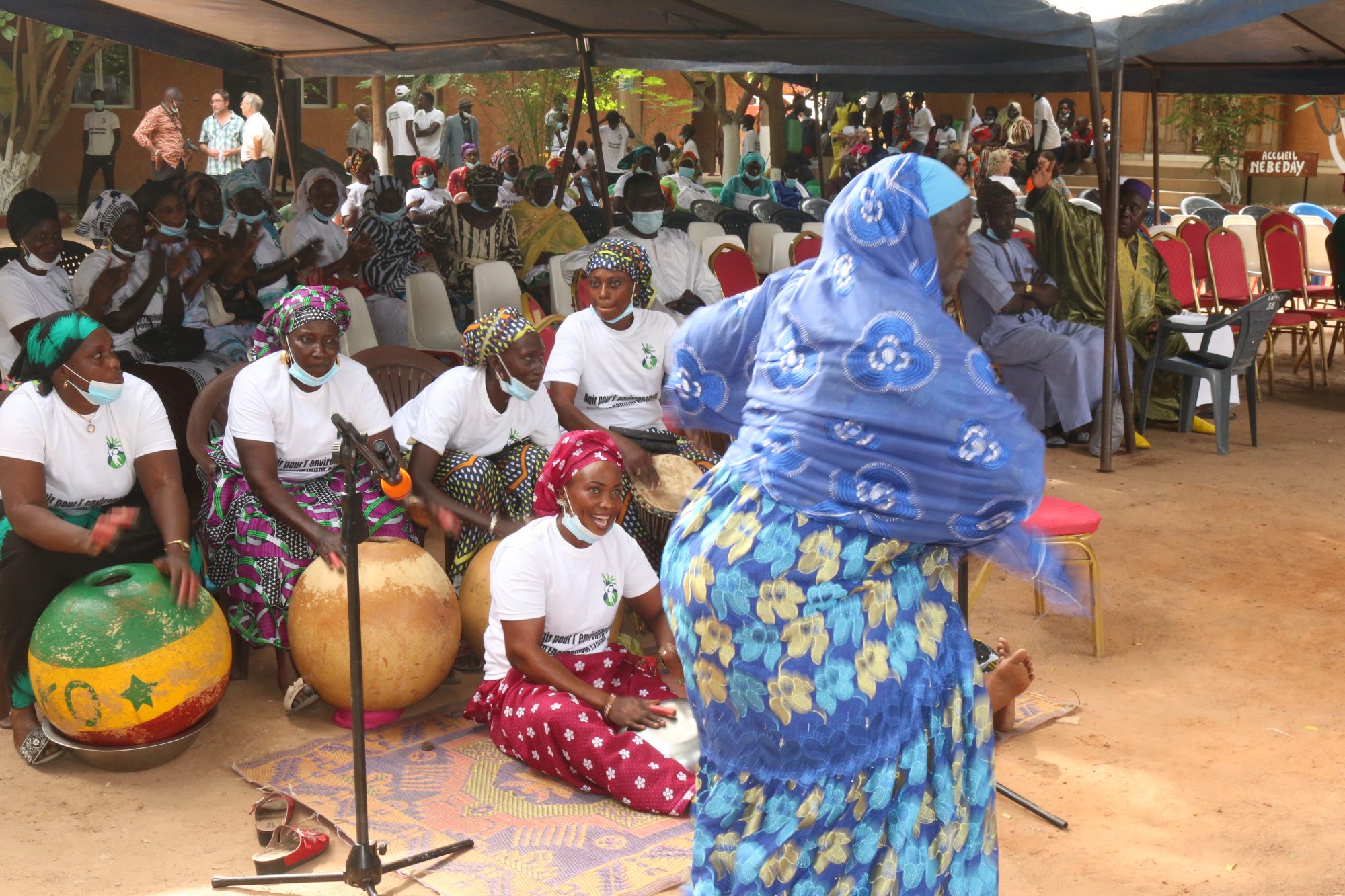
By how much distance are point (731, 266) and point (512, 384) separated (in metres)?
4.57

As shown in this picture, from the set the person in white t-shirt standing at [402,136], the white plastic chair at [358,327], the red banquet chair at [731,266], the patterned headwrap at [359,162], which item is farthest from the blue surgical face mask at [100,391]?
the person in white t-shirt standing at [402,136]

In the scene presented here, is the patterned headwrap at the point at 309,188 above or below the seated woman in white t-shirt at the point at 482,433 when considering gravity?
above

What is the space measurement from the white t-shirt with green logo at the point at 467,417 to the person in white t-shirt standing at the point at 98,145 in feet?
51.8

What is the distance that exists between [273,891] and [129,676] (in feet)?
3.02

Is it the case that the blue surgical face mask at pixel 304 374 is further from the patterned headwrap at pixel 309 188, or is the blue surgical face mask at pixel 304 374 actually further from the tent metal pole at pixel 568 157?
the tent metal pole at pixel 568 157

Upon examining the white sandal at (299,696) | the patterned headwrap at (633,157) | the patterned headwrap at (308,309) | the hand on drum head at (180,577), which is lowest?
the white sandal at (299,696)

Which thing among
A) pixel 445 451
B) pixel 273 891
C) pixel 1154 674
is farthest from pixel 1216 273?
pixel 273 891

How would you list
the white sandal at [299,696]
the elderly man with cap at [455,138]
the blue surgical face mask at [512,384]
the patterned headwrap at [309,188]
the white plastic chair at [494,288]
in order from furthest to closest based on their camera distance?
the elderly man with cap at [455,138], the patterned headwrap at [309,188], the white plastic chair at [494,288], the blue surgical face mask at [512,384], the white sandal at [299,696]

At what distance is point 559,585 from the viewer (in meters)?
4.34

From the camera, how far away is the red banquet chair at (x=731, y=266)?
9.65 m

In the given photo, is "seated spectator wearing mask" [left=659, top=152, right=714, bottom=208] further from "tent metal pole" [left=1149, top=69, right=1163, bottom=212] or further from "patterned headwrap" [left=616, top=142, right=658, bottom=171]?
"tent metal pole" [left=1149, top=69, right=1163, bottom=212]

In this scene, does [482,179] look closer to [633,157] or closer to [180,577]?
[180,577]

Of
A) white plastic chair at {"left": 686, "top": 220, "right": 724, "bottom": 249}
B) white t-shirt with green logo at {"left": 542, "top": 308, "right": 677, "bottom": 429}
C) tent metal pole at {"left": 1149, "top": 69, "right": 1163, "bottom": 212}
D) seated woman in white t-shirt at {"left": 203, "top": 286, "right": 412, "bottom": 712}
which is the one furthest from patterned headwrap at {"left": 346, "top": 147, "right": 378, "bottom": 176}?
tent metal pole at {"left": 1149, "top": 69, "right": 1163, "bottom": 212}

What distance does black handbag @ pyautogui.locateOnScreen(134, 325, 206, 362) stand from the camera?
22.4 ft
